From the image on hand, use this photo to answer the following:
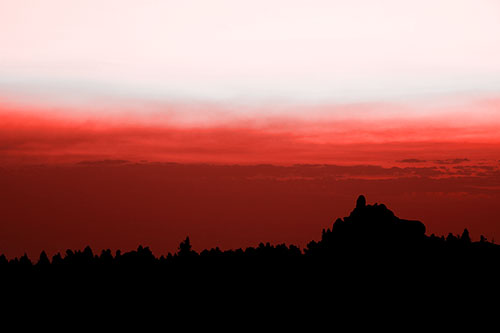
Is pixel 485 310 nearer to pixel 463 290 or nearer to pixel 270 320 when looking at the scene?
pixel 463 290

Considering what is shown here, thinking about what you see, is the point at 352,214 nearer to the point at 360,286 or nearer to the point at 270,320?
the point at 360,286

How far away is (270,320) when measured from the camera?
199875mm

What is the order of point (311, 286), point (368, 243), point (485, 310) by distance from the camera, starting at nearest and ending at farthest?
point (485, 310) < point (368, 243) < point (311, 286)

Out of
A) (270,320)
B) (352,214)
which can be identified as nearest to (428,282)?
(352,214)

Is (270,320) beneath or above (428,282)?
beneath

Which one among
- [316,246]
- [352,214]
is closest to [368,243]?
[352,214]

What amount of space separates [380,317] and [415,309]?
24.8 feet

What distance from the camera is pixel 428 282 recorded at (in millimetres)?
172250

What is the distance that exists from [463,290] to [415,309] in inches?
446

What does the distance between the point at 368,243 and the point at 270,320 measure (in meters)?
38.2

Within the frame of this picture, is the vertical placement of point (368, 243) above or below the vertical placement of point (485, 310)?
above

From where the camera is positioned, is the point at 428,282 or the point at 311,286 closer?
the point at 428,282

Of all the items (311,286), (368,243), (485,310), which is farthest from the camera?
(311,286)

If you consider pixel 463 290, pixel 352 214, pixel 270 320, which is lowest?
pixel 270 320
